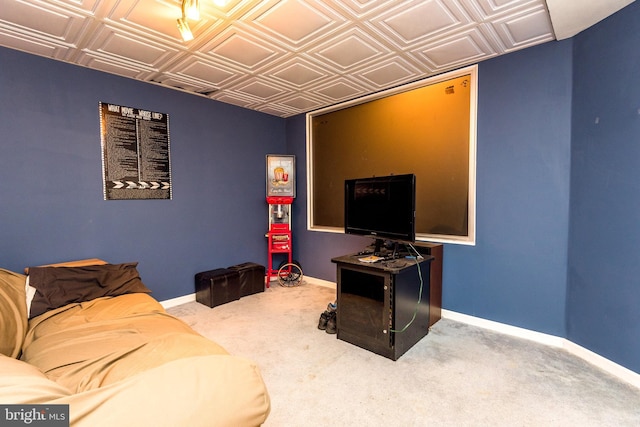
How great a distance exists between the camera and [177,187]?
11.9 feet

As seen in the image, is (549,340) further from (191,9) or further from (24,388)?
(191,9)

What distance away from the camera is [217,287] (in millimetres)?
3559

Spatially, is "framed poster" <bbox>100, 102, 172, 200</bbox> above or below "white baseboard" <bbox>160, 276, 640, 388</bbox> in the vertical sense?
above

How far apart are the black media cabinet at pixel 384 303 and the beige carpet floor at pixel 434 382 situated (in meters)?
0.11

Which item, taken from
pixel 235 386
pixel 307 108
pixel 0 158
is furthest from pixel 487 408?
pixel 0 158

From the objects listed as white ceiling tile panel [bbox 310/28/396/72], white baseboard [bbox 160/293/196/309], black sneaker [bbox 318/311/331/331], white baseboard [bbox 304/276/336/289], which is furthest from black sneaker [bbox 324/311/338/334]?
white ceiling tile panel [bbox 310/28/396/72]

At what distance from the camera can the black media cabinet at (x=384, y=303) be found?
233cm

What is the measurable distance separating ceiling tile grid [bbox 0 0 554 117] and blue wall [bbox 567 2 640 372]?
510 mm

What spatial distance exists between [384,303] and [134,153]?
3.12 metres

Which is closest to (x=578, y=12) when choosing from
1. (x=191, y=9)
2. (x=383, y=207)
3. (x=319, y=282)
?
(x=383, y=207)

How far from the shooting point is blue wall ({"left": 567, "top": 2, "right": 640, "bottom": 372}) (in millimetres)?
2021

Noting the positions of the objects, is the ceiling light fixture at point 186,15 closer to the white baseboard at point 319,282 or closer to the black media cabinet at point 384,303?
the black media cabinet at point 384,303

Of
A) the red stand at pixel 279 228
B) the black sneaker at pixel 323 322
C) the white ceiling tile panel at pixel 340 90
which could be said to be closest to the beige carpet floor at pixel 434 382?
the black sneaker at pixel 323 322

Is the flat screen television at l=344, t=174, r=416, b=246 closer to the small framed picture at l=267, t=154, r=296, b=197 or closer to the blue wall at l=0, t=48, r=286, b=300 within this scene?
the small framed picture at l=267, t=154, r=296, b=197
